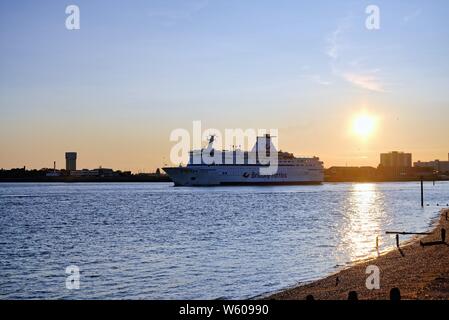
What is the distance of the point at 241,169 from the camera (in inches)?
6019

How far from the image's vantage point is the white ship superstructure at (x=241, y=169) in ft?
491

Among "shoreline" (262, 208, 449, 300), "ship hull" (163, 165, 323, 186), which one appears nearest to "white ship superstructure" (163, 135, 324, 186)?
"ship hull" (163, 165, 323, 186)

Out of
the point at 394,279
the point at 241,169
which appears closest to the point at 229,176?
the point at 241,169

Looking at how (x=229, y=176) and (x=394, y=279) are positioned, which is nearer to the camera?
(x=394, y=279)

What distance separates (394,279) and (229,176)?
13426 centimetres

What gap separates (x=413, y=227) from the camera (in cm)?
4175

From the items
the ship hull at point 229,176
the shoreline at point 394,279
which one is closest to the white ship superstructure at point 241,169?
the ship hull at point 229,176

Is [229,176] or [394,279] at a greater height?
[229,176]

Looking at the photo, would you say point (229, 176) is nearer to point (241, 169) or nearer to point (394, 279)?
point (241, 169)

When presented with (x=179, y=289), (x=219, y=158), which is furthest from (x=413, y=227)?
(x=219, y=158)

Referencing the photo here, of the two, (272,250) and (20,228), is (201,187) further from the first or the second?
(272,250)

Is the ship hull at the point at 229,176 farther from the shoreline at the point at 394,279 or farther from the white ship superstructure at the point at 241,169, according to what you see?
the shoreline at the point at 394,279
